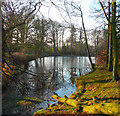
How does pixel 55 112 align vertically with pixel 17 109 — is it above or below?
above

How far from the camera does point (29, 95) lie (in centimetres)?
626

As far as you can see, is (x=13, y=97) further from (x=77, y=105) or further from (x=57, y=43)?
(x=57, y=43)

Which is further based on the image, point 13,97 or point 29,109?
point 13,97

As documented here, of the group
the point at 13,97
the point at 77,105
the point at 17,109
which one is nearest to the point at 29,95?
the point at 13,97

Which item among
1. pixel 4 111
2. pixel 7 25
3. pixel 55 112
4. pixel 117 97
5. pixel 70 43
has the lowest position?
pixel 4 111

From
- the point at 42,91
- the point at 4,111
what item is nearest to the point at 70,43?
the point at 42,91

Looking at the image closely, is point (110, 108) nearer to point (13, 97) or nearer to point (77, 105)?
point (77, 105)

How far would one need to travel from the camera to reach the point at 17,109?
16.0ft

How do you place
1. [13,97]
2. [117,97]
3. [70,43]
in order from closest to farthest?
[117,97]
[13,97]
[70,43]

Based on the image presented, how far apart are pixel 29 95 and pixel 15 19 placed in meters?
5.13

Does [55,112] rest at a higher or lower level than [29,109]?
higher

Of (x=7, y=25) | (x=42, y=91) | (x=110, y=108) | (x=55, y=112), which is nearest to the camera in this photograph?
(x=7, y=25)

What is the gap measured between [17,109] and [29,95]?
1395 mm

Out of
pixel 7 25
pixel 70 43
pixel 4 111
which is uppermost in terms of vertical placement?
pixel 70 43
